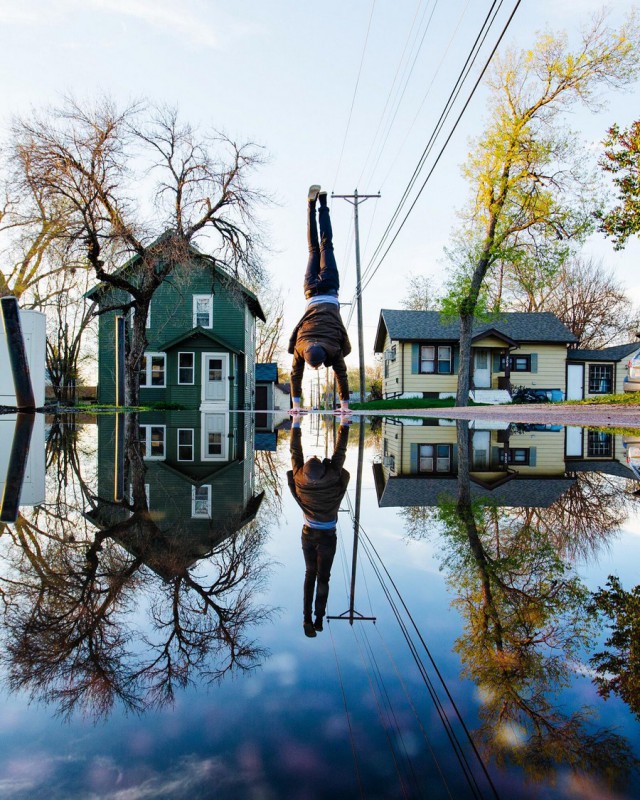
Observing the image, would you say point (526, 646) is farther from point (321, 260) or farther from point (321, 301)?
point (321, 260)

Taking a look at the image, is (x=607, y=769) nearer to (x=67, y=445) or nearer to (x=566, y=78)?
(x=67, y=445)

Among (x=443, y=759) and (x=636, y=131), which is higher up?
(x=636, y=131)

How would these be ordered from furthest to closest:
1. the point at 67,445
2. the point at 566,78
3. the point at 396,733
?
1. the point at 566,78
2. the point at 67,445
3. the point at 396,733

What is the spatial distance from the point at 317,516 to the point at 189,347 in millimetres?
25193

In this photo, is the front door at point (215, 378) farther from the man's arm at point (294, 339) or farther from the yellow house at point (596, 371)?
the yellow house at point (596, 371)

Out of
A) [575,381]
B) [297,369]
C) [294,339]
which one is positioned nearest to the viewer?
[294,339]

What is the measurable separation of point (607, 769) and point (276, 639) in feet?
1.82

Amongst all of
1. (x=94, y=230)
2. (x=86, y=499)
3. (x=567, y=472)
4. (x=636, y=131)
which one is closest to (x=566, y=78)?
(x=636, y=131)

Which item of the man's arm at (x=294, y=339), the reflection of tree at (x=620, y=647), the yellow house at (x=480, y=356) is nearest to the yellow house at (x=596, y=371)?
the yellow house at (x=480, y=356)

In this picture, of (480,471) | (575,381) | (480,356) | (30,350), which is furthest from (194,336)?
(575,381)

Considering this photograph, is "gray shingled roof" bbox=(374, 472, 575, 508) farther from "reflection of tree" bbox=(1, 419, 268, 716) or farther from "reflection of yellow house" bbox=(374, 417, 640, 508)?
"reflection of tree" bbox=(1, 419, 268, 716)

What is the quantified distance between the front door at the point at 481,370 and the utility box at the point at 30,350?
80.6 feet

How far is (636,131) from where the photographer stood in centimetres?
1248

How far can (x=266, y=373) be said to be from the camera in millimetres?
35312
